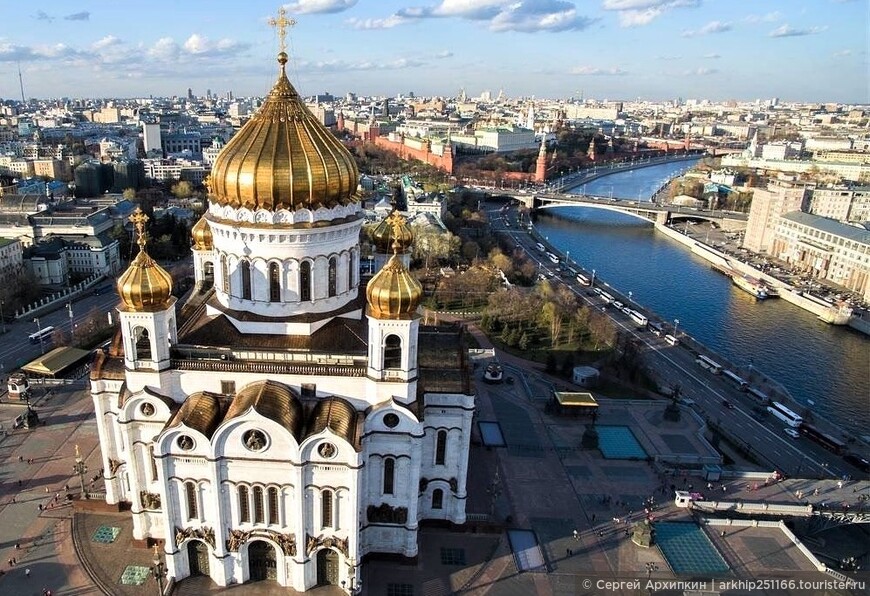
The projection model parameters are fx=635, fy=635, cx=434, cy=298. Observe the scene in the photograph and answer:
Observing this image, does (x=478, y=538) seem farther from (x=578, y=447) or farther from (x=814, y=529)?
(x=814, y=529)

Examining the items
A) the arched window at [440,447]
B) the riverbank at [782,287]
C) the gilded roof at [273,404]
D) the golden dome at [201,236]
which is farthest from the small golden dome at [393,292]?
the riverbank at [782,287]

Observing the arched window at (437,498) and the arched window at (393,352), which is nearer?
the arched window at (393,352)

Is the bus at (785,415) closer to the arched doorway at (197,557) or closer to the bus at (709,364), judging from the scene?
the bus at (709,364)

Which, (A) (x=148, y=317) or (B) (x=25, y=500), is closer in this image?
(A) (x=148, y=317)

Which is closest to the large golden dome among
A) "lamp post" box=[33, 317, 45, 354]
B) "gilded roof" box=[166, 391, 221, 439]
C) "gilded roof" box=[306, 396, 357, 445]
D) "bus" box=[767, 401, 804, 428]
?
"gilded roof" box=[166, 391, 221, 439]

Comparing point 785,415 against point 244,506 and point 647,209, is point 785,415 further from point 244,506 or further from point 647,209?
point 647,209

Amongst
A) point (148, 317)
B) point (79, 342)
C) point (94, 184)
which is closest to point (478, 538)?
point (148, 317)

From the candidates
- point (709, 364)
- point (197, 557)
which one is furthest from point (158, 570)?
point (709, 364)
